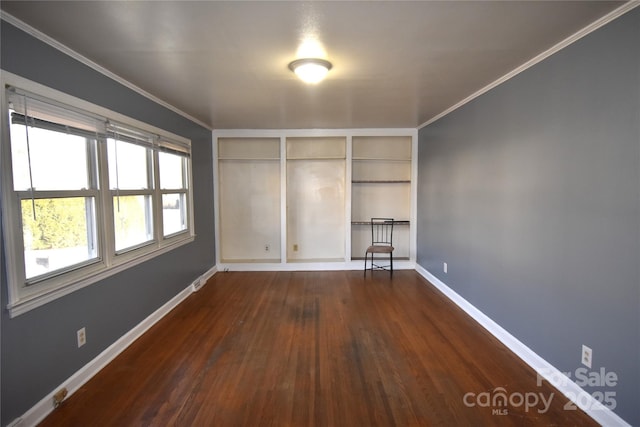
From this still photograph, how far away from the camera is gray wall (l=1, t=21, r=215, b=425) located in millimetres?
1756

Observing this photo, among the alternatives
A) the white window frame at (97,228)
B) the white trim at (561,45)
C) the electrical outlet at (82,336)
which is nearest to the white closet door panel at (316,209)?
the white window frame at (97,228)

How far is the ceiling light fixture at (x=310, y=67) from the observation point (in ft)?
7.82

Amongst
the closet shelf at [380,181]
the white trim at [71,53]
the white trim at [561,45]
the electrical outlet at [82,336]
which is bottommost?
the electrical outlet at [82,336]

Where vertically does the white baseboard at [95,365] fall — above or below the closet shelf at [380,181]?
below

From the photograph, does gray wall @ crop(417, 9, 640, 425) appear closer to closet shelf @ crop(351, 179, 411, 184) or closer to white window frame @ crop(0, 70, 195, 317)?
closet shelf @ crop(351, 179, 411, 184)

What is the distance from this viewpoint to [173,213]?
3.88 meters

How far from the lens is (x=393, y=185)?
18.2ft

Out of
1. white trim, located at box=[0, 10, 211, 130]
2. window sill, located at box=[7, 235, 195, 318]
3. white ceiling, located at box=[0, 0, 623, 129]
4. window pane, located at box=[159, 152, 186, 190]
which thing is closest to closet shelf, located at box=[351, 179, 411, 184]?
white ceiling, located at box=[0, 0, 623, 129]

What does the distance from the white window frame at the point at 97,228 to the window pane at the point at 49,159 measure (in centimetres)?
6

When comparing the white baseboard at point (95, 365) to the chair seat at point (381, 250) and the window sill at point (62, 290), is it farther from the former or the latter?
the chair seat at point (381, 250)

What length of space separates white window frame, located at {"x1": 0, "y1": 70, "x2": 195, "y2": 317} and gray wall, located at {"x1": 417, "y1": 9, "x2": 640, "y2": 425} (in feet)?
11.2

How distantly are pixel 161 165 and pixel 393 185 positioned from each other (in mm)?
3712

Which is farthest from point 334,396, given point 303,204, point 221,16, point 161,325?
point 303,204

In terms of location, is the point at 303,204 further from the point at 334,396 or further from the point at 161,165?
the point at 334,396
